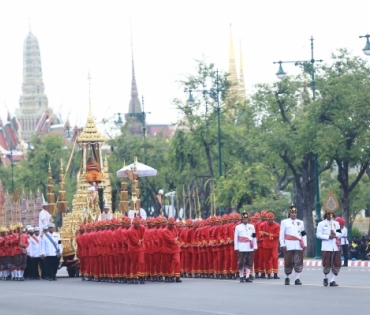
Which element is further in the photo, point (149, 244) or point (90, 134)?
point (90, 134)

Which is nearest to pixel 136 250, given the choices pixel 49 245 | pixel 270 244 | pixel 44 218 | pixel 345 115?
pixel 270 244

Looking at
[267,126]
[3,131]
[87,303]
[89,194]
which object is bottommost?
[87,303]

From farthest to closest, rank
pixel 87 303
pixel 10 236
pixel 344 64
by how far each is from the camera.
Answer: pixel 344 64 → pixel 10 236 → pixel 87 303

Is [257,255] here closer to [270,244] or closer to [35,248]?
[270,244]

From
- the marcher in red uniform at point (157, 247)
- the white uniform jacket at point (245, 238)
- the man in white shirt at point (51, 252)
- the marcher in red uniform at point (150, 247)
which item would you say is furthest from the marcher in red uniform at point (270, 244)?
the man in white shirt at point (51, 252)

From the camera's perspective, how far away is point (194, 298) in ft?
74.2

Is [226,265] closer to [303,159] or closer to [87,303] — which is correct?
[87,303]

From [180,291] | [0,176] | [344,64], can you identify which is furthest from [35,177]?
[180,291]

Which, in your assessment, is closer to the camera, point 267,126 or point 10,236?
point 10,236

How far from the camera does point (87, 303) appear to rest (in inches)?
875

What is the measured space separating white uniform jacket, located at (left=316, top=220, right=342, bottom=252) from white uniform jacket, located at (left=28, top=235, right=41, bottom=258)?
1086 centimetres

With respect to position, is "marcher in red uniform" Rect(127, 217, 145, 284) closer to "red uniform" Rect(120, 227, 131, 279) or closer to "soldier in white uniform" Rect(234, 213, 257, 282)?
"red uniform" Rect(120, 227, 131, 279)

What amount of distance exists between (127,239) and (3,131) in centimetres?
12992

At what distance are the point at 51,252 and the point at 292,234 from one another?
9.33 metres
